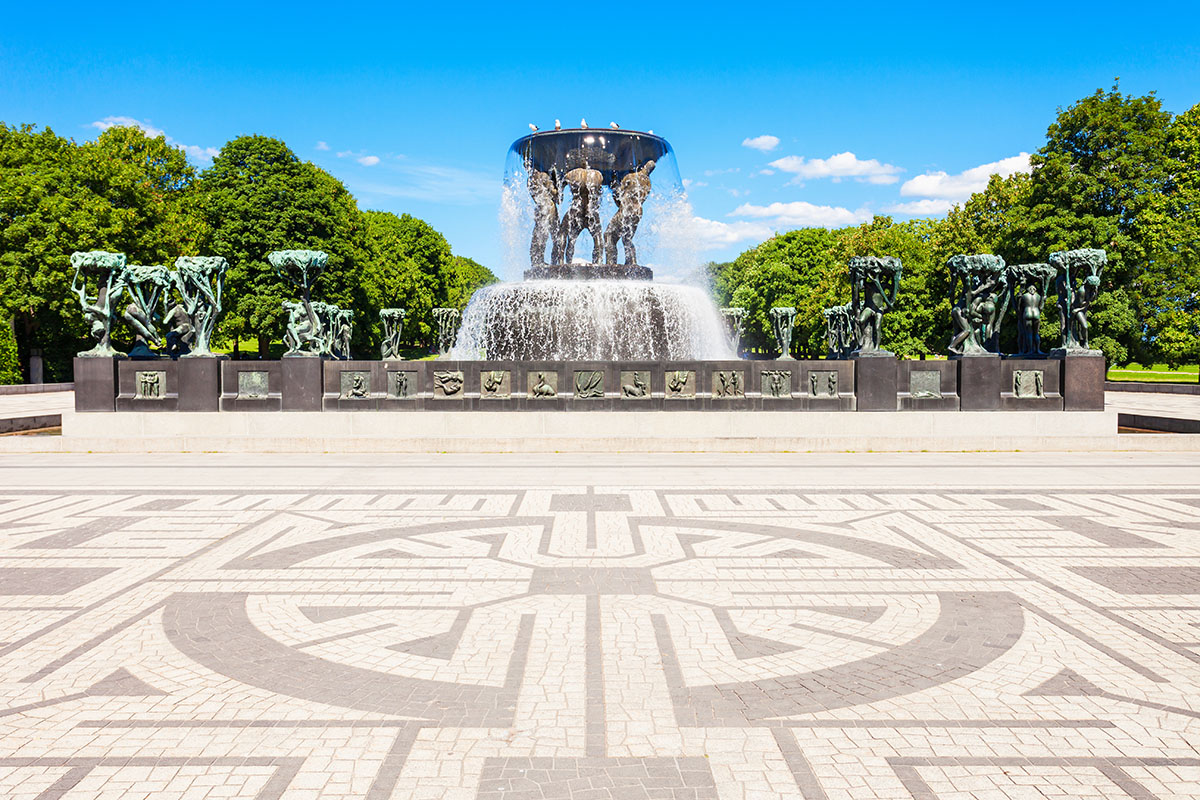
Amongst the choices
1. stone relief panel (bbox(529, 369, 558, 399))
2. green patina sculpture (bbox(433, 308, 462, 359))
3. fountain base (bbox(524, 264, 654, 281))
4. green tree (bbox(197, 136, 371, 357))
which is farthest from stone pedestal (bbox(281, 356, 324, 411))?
green tree (bbox(197, 136, 371, 357))

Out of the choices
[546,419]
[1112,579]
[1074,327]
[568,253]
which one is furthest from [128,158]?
[1112,579]

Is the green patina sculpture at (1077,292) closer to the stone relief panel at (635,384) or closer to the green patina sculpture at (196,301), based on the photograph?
the stone relief panel at (635,384)

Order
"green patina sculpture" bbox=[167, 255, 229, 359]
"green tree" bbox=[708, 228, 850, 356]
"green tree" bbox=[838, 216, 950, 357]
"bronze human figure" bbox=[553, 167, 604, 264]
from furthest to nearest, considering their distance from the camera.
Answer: "green tree" bbox=[708, 228, 850, 356] < "green tree" bbox=[838, 216, 950, 357] < "bronze human figure" bbox=[553, 167, 604, 264] < "green patina sculpture" bbox=[167, 255, 229, 359]

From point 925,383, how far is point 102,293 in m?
19.1

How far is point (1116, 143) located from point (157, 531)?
43.7 meters

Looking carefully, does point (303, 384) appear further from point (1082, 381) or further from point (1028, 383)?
point (1082, 381)

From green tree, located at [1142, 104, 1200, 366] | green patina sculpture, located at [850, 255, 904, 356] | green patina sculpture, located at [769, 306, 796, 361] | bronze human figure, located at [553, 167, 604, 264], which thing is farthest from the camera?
green tree, located at [1142, 104, 1200, 366]

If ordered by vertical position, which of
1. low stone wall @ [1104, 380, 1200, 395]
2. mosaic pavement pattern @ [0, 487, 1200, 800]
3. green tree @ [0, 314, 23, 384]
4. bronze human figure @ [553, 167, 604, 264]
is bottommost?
mosaic pavement pattern @ [0, 487, 1200, 800]

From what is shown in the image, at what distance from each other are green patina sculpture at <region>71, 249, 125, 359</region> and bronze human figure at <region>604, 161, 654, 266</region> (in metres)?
12.8

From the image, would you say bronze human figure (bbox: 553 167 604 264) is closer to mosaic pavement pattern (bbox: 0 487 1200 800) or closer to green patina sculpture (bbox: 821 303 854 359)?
green patina sculpture (bbox: 821 303 854 359)

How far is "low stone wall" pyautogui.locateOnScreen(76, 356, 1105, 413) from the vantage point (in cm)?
1778

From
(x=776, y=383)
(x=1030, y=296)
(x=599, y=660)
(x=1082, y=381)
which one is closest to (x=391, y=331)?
(x=776, y=383)

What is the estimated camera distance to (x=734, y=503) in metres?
10.5

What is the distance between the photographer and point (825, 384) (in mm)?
18188
